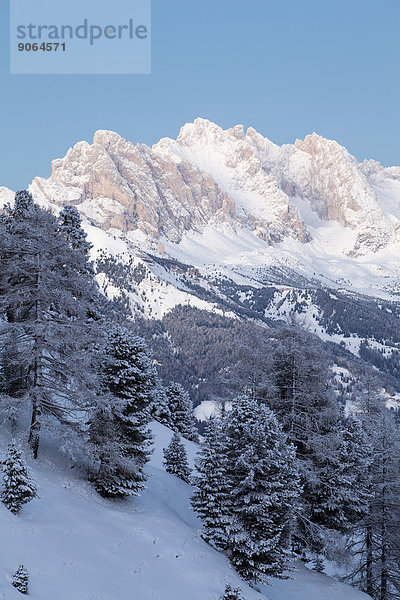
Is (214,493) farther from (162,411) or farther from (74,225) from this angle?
(162,411)

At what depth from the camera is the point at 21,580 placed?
422 inches

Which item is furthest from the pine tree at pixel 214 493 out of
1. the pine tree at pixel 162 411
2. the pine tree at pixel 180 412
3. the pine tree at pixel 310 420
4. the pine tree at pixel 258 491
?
the pine tree at pixel 180 412

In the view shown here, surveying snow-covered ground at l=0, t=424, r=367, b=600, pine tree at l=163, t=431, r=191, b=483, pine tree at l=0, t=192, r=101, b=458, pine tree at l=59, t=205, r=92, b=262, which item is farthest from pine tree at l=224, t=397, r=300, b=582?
pine tree at l=163, t=431, r=191, b=483

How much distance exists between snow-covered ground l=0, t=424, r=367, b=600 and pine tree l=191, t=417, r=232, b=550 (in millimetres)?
735

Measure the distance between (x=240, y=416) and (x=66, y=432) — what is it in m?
7.88

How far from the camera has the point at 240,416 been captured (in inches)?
801

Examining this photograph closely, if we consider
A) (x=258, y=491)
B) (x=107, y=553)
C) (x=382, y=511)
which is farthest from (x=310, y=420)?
(x=107, y=553)

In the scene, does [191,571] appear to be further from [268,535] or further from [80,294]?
[80,294]

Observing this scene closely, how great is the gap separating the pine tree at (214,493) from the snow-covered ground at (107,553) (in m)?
0.73

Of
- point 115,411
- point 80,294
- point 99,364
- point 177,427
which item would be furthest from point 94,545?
point 177,427

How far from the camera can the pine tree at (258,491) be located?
60.5 feet

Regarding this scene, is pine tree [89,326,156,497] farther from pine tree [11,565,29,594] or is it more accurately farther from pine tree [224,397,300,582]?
pine tree [11,565,29,594]

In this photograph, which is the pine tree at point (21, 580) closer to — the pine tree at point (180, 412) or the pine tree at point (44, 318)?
the pine tree at point (44, 318)

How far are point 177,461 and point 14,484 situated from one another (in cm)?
2346
